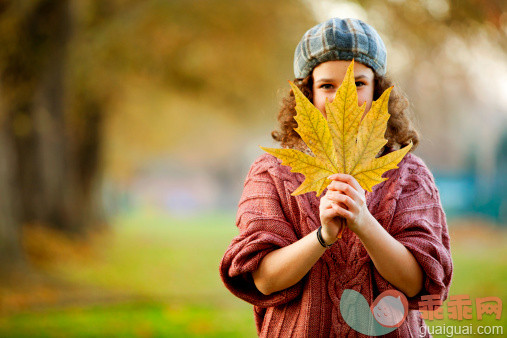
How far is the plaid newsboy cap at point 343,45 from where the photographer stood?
1950 millimetres

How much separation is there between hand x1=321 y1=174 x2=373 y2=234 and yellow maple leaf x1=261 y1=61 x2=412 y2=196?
60 mm

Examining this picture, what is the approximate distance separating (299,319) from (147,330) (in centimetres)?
454

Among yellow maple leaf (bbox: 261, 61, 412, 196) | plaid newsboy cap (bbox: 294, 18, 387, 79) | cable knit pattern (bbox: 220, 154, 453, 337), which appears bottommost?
cable knit pattern (bbox: 220, 154, 453, 337)

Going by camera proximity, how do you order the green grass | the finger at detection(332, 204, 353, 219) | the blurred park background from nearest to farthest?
the finger at detection(332, 204, 353, 219)
the green grass
the blurred park background

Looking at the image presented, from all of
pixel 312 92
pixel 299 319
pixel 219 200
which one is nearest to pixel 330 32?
pixel 312 92

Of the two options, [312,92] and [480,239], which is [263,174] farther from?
[480,239]

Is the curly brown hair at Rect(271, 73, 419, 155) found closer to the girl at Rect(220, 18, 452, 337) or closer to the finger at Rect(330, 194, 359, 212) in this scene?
the girl at Rect(220, 18, 452, 337)

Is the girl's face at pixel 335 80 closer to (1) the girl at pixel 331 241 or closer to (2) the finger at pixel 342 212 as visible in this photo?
(1) the girl at pixel 331 241

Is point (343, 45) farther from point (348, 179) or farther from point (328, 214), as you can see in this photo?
point (328, 214)

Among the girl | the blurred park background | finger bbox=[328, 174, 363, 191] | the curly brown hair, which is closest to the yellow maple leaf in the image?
finger bbox=[328, 174, 363, 191]

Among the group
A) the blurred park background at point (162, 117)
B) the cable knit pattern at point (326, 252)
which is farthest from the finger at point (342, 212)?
the blurred park background at point (162, 117)

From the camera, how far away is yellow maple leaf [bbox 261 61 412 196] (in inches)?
68.4

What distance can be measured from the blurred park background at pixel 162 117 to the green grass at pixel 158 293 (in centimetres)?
4

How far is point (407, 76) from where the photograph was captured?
6.95m
